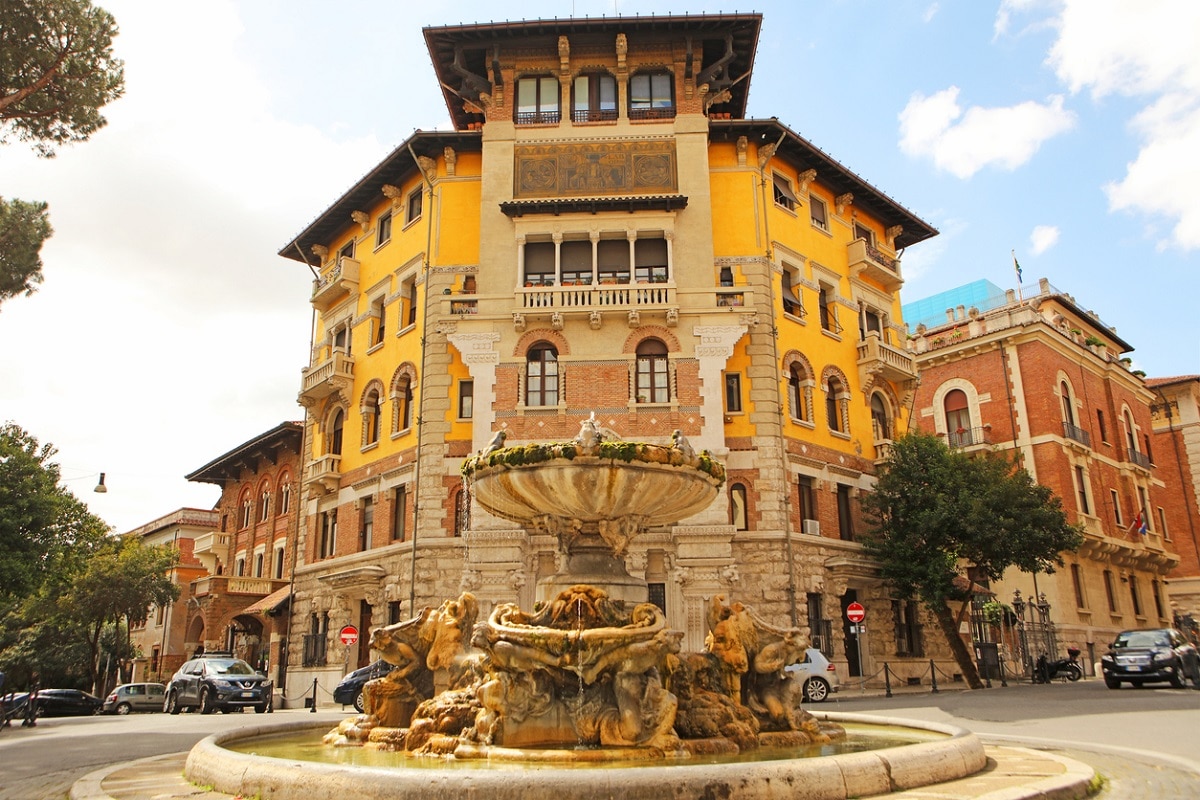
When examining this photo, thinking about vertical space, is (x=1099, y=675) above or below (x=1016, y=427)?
below

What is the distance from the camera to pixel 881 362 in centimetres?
2950

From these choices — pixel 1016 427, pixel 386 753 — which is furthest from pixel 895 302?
pixel 386 753

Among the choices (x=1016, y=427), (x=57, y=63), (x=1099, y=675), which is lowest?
(x=1099, y=675)

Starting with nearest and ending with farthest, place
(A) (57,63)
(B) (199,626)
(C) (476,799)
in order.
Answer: (C) (476,799)
(A) (57,63)
(B) (199,626)

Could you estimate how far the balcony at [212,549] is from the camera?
4419 cm

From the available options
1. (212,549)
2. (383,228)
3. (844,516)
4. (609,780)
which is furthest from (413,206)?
(609,780)

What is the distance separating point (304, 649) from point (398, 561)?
629 cm

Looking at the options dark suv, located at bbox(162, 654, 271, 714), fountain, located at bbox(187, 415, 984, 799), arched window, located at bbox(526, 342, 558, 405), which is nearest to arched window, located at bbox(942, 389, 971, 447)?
arched window, located at bbox(526, 342, 558, 405)

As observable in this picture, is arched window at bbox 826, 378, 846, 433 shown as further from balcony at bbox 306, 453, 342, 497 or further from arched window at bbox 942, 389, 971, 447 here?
balcony at bbox 306, 453, 342, 497

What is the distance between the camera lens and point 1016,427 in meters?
36.3

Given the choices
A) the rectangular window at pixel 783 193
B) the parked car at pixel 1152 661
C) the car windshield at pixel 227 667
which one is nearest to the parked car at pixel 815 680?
the parked car at pixel 1152 661

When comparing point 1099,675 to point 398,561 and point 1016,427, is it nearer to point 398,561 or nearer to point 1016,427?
point 1016,427

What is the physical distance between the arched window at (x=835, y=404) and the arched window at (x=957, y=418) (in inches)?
473

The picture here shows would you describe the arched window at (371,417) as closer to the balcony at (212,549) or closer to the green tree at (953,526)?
the green tree at (953,526)
